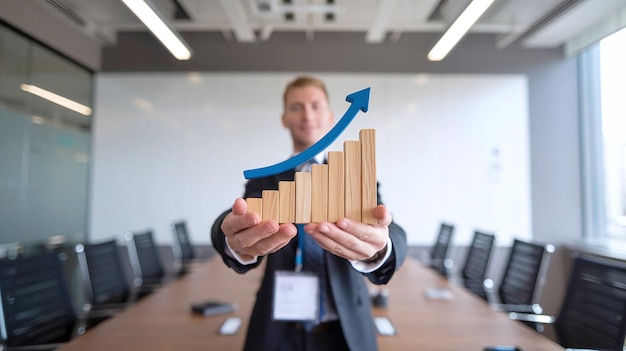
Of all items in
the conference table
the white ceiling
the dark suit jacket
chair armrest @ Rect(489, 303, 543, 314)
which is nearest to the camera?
the dark suit jacket

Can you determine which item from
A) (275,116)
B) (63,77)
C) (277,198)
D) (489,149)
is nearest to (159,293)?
(277,198)

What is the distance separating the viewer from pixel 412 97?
438 cm

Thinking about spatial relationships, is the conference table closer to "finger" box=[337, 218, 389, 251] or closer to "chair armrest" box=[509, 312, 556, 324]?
"chair armrest" box=[509, 312, 556, 324]

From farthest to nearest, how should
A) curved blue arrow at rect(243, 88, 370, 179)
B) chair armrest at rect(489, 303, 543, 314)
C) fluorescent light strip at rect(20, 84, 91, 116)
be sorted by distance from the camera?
fluorescent light strip at rect(20, 84, 91, 116) → chair armrest at rect(489, 303, 543, 314) → curved blue arrow at rect(243, 88, 370, 179)

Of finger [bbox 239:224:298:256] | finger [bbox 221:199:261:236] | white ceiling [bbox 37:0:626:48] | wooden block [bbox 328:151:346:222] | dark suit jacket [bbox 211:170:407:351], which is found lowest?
dark suit jacket [bbox 211:170:407:351]

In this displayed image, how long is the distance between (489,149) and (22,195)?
522 cm

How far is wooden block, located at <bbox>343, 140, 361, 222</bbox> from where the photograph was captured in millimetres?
814

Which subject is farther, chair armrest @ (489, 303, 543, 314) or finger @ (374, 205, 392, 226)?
chair armrest @ (489, 303, 543, 314)

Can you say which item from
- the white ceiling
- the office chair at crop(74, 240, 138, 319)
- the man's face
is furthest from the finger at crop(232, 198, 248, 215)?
the white ceiling

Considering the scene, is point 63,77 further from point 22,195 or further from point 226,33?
point 226,33

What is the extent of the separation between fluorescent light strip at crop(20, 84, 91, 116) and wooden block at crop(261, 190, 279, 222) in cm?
367

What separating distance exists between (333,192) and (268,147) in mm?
3590

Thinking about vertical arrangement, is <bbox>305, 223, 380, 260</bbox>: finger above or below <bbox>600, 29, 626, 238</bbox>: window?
below

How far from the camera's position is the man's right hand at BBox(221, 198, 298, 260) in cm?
74
